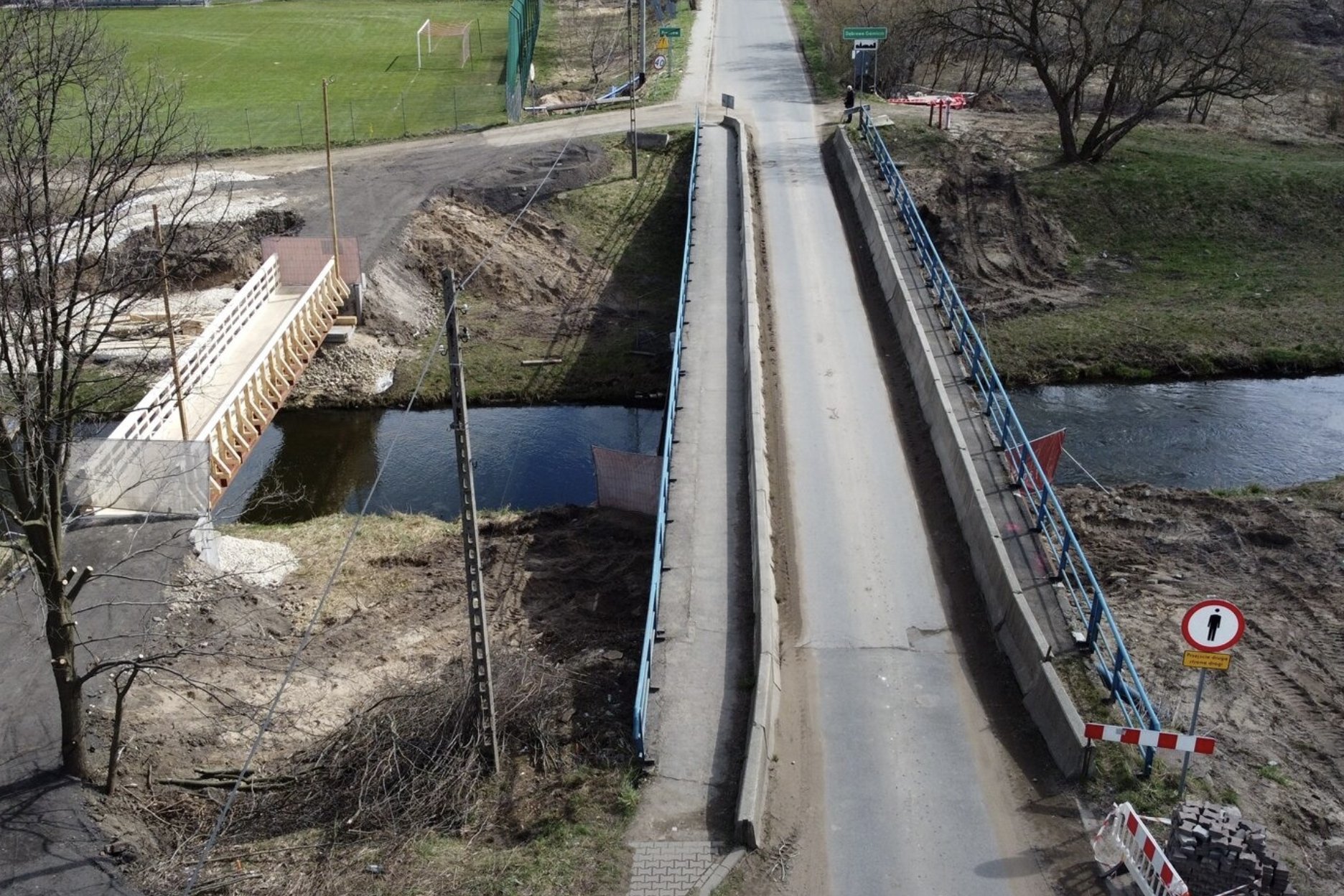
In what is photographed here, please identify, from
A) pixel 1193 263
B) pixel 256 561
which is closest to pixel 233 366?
pixel 256 561

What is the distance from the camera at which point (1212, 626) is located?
1199 centimetres

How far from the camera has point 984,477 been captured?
18.7 metres

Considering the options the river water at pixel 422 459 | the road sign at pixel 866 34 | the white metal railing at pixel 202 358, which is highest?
the road sign at pixel 866 34

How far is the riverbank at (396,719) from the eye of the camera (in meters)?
12.7

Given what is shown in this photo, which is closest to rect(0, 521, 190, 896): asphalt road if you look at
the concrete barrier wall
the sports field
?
the concrete barrier wall

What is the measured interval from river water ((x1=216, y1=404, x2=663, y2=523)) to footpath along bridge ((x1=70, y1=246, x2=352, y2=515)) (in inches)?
89.6

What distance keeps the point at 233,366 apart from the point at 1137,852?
18.8 m

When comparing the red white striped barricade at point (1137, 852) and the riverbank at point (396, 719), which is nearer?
the red white striped barricade at point (1137, 852)

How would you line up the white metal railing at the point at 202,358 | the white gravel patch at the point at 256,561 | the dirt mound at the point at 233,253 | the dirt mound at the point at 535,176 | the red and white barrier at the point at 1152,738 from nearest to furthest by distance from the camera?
the red and white barrier at the point at 1152,738 → the white metal railing at the point at 202,358 → the white gravel patch at the point at 256,561 → the dirt mound at the point at 233,253 → the dirt mound at the point at 535,176

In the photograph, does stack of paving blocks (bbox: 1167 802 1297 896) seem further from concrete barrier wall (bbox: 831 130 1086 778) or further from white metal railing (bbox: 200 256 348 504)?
white metal railing (bbox: 200 256 348 504)

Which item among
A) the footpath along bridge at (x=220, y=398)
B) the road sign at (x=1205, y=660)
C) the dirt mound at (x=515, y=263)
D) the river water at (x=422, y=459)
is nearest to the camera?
the road sign at (x=1205, y=660)

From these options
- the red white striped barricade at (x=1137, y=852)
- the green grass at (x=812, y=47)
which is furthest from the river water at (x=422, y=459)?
the green grass at (x=812, y=47)

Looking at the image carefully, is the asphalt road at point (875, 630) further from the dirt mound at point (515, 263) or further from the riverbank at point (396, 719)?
the dirt mound at point (515, 263)

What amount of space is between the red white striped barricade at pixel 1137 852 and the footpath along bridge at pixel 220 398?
12325mm
